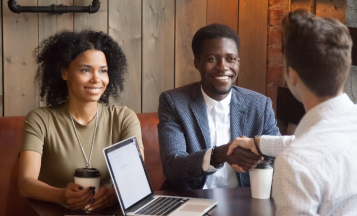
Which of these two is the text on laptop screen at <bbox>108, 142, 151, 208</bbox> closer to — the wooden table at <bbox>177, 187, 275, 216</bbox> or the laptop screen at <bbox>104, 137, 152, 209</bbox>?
the laptop screen at <bbox>104, 137, 152, 209</bbox>

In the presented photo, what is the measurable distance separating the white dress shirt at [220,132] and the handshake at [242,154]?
0.91 feet

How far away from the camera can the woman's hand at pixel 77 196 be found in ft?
4.25

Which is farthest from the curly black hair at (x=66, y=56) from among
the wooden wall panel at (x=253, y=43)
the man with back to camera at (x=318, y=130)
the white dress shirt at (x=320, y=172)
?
the white dress shirt at (x=320, y=172)

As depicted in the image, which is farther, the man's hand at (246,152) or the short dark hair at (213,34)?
the short dark hair at (213,34)

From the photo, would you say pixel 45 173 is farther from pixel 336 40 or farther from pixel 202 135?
pixel 336 40

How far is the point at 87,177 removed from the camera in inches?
50.8

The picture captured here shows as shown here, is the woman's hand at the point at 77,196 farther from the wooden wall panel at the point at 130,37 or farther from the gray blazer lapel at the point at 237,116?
the wooden wall panel at the point at 130,37

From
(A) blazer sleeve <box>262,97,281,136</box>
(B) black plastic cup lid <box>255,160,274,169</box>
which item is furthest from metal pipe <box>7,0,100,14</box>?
(B) black plastic cup lid <box>255,160,274,169</box>

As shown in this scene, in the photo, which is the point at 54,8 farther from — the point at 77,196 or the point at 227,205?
the point at 227,205

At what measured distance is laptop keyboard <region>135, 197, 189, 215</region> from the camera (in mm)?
1285

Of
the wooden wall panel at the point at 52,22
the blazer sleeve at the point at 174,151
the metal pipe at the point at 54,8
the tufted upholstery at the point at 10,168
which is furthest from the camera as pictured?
the wooden wall panel at the point at 52,22

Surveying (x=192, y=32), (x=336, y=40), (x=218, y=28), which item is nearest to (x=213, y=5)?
(x=192, y=32)

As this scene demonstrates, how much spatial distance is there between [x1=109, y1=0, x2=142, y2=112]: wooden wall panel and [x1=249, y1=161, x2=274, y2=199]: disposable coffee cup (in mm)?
1274

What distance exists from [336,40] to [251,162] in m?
0.62
